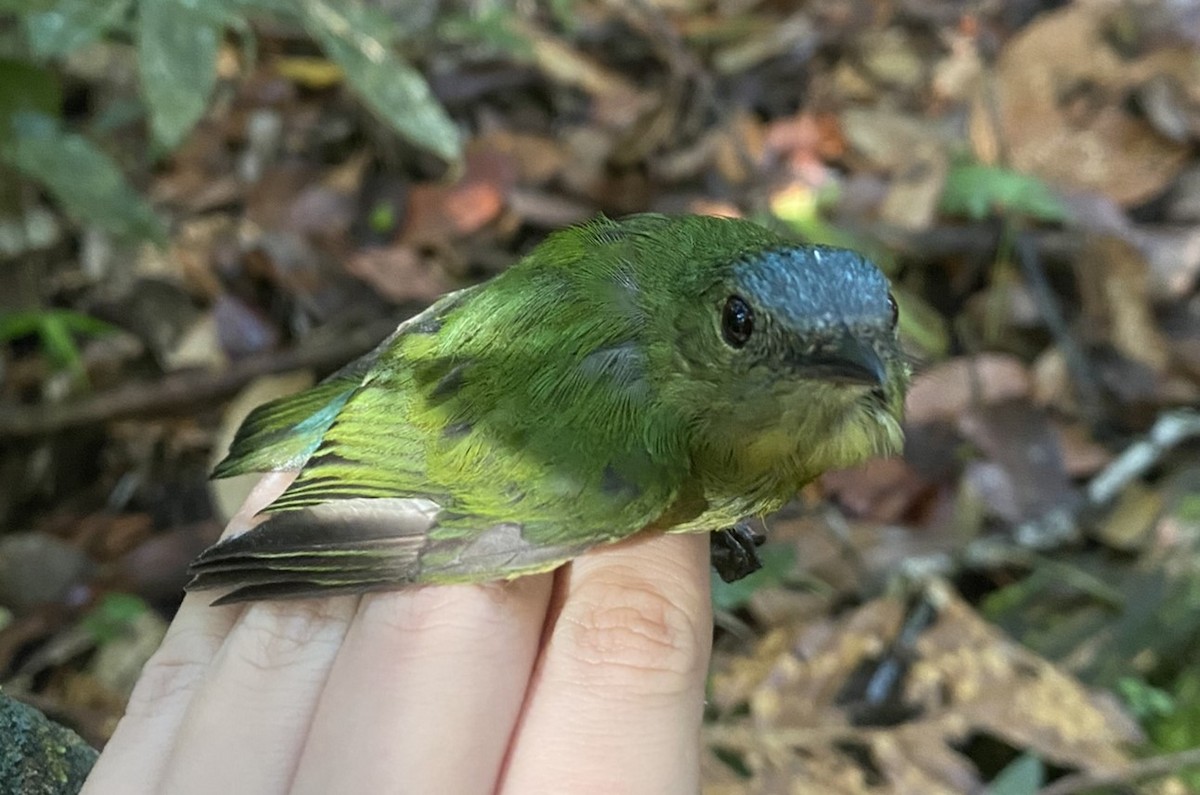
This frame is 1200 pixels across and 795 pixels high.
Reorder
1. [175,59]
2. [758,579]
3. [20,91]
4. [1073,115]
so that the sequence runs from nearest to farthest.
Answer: [175,59] < [758,579] < [20,91] < [1073,115]

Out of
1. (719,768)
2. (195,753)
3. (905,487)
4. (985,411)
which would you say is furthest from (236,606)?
(985,411)

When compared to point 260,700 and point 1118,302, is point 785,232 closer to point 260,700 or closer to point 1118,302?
point 1118,302

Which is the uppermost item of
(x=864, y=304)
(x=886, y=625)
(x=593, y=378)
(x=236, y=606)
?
(x=864, y=304)

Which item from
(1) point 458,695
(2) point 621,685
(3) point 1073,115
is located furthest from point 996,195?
(1) point 458,695

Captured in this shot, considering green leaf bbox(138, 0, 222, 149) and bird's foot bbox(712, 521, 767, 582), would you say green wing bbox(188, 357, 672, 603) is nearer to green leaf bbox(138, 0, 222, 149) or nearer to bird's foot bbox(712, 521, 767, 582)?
bird's foot bbox(712, 521, 767, 582)

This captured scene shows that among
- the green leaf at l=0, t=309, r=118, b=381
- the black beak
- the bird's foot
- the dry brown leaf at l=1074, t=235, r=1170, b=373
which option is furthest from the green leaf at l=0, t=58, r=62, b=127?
the dry brown leaf at l=1074, t=235, r=1170, b=373

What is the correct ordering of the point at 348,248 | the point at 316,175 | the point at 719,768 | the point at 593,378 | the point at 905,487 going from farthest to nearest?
the point at 316,175 < the point at 348,248 < the point at 905,487 < the point at 719,768 < the point at 593,378

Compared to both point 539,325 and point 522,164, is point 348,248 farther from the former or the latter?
point 539,325
